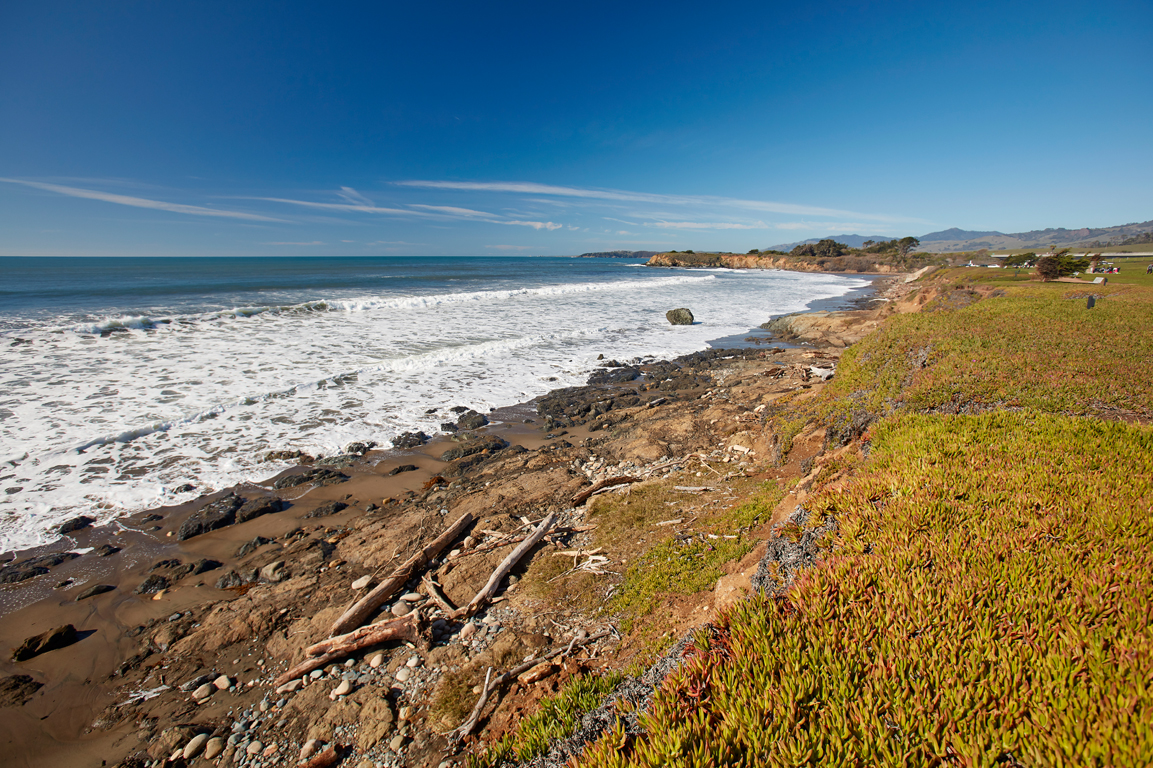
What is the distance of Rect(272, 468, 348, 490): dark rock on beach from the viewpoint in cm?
848

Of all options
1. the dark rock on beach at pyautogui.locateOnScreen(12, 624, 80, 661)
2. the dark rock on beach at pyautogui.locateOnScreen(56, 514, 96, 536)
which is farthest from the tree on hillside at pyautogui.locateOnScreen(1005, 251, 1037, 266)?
the dark rock on beach at pyautogui.locateOnScreen(56, 514, 96, 536)

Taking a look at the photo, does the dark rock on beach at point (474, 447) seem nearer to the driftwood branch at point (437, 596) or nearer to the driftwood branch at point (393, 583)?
the driftwood branch at point (393, 583)

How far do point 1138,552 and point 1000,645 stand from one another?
1.46 metres

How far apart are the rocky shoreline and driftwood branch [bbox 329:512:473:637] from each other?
0.36ft

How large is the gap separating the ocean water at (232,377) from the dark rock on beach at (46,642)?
2765 millimetres

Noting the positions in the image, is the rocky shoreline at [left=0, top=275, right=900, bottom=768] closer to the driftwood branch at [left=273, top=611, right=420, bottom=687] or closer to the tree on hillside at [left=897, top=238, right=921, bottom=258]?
the driftwood branch at [left=273, top=611, right=420, bottom=687]

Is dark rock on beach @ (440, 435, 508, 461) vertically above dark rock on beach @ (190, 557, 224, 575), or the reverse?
dark rock on beach @ (440, 435, 508, 461)

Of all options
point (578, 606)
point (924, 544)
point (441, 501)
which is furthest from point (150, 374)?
point (924, 544)

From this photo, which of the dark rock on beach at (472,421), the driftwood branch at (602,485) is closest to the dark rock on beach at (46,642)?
the driftwood branch at (602,485)

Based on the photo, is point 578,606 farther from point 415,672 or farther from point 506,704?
point 415,672

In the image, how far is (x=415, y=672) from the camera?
441 cm

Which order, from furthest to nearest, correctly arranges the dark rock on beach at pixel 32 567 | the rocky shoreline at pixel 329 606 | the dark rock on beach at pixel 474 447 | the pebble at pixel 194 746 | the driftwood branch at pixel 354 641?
the dark rock on beach at pixel 474 447 → the dark rock on beach at pixel 32 567 → the driftwood branch at pixel 354 641 → the rocky shoreline at pixel 329 606 → the pebble at pixel 194 746

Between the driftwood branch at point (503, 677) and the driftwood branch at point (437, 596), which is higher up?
the driftwood branch at point (503, 677)

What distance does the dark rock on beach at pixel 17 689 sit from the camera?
443 centimetres
